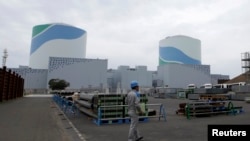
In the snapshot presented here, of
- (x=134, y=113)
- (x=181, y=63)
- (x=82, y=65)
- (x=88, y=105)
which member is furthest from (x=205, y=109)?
(x=181, y=63)

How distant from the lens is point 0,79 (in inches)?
989

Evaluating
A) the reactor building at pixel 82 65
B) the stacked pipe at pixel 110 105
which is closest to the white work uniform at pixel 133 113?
the stacked pipe at pixel 110 105

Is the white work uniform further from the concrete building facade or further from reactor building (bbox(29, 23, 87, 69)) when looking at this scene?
reactor building (bbox(29, 23, 87, 69))

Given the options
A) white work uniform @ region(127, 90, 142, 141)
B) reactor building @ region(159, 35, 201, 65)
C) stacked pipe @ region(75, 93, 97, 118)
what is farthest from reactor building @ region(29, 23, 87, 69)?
white work uniform @ region(127, 90, 142, 141)

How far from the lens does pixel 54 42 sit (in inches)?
4102

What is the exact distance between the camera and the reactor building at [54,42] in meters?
104

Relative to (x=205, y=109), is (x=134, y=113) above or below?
above

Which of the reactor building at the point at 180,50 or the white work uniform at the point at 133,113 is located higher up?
the reactor building at the point at 180,50

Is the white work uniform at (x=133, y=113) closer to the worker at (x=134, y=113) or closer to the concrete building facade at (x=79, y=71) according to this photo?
the worker at (x=134, y=113)

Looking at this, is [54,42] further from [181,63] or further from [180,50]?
[181,63]

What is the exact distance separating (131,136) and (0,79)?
2287cm

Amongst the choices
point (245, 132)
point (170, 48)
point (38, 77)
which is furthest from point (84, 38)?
point (245, 132)

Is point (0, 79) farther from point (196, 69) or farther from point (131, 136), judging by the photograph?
point (196, 69)

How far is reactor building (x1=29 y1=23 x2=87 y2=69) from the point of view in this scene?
342 ft
